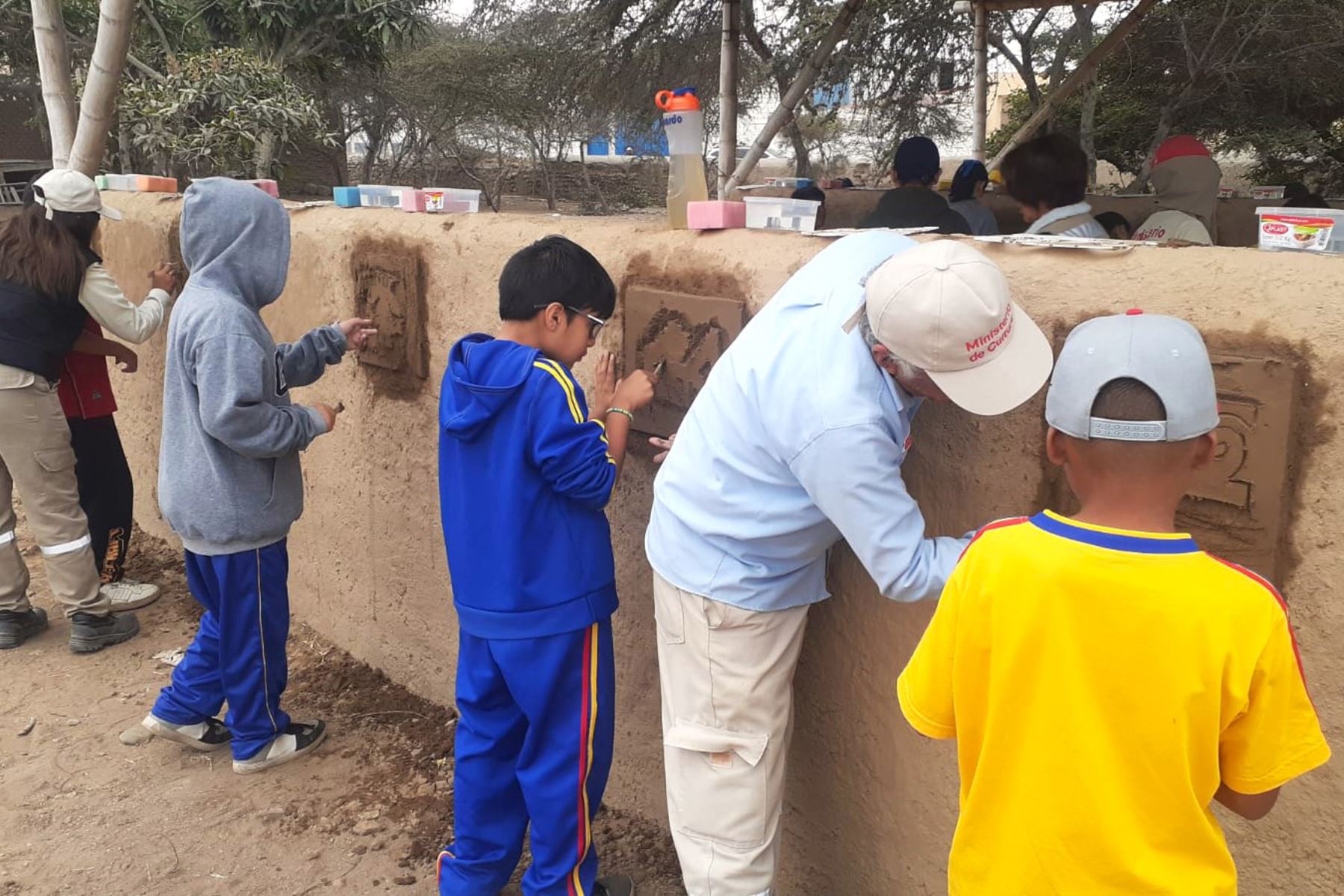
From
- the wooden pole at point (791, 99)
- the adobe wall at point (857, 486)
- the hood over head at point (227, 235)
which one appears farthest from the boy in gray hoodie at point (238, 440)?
the wooden pole at point (791, 99)

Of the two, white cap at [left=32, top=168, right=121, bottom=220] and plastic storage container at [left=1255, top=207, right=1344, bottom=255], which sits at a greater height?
white cap at [left=32, top=168, right=121, bottom=220]

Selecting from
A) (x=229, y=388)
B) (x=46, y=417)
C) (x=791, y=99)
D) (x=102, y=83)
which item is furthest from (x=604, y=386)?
(x=791, y=99)

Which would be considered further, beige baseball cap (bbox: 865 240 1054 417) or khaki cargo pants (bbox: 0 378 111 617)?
khaki cargo pants (bbox: 0 378 111 617)

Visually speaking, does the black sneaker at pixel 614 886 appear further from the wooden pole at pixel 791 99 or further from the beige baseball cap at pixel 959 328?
the wooden pole at pixel 791 99

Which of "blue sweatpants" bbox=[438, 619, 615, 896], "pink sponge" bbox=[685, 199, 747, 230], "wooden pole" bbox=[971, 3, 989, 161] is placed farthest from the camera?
"wooden pole" bbox=[971, 3, 989, 161]

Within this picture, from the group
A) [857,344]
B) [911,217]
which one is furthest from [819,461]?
[911,217]

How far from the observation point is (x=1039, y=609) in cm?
124

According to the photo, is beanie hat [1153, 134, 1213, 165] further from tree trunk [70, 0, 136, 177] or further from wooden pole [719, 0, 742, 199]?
tree trunk [70, 0, 136, 177]

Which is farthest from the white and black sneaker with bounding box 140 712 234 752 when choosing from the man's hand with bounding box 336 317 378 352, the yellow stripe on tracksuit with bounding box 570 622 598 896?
the yellow stripe on tracksuit with bounding box 570 622 598 896

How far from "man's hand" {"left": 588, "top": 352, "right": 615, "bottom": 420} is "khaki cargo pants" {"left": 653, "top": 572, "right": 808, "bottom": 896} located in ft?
1.53

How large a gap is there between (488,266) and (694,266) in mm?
744

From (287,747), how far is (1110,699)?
104 inches

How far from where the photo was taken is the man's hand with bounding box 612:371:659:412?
2244 millimetres

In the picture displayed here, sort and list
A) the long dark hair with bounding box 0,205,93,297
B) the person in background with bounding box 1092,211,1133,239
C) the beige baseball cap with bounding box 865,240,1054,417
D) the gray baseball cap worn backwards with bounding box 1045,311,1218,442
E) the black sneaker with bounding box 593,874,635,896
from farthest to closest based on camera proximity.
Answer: the person in background with bounding box 1092,211,1133,239 → the long dark hair with bounding box 0,205,93,297 → the black sneaker with bounding box 593,874,635,896 → the beige baseball cap with bounding box 865,240,1054,417 → the gray baseball cap worn backwards with bounding box 1045,311,1218,442
